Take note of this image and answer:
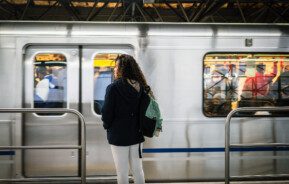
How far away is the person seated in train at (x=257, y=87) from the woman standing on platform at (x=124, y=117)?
2.43 metres

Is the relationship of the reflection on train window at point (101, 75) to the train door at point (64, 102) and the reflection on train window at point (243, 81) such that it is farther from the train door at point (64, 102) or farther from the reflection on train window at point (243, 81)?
the reflection on train window at point (243, 81)

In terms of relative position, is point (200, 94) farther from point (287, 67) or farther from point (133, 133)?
point (133, 133)

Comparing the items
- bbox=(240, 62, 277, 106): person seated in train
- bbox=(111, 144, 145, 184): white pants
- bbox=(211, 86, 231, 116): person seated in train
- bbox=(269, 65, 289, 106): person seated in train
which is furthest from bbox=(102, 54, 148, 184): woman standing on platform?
bbox=(269, 65, 289, 106): person seated in train

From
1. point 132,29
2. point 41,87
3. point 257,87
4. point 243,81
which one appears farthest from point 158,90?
point 41,87

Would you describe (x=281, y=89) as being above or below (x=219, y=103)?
above

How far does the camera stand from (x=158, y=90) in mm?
6043

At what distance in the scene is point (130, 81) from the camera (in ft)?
14.3

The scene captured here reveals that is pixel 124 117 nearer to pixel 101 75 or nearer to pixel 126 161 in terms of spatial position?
pixel 126 161

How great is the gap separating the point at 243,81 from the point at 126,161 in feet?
8.90

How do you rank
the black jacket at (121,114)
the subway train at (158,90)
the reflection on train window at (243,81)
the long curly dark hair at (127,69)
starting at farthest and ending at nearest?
the reflection on train window at (243,81) → the subway train at (158,90) → the long curly dark hair at (127,69) → the black jacket at (121,114)

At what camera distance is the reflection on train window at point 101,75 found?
19.7ft

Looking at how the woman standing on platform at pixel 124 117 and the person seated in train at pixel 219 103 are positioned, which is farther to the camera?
the person seated in train at pixel 219 103

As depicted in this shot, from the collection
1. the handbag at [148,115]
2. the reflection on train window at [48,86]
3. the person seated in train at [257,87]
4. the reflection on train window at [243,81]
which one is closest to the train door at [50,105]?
the reflection on train window at [48,86]

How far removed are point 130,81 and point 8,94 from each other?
2.35 m
